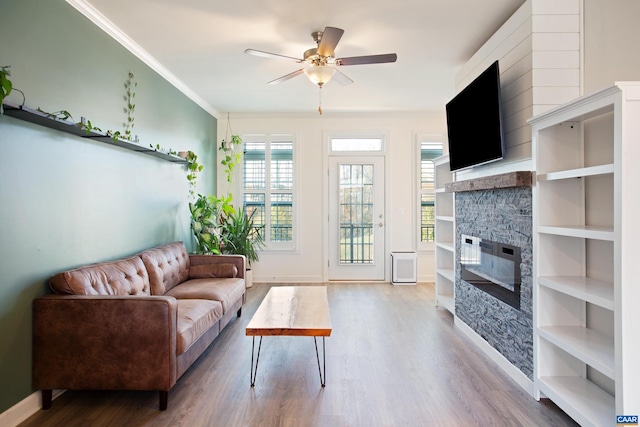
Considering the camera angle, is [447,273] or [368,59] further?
[447,273]

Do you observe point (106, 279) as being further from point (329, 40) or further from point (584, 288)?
point (584, 288)

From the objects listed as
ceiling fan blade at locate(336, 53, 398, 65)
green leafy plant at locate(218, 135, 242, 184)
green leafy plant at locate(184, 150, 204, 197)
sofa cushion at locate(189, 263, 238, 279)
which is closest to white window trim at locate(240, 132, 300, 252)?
green leafy plant at locate(218, 135, 242, 184)

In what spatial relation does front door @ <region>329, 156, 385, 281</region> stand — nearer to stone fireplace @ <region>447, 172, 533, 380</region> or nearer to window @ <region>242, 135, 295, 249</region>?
window @ <region>242, 135, 295, 249</region>

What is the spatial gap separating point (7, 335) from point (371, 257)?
464 centimetres

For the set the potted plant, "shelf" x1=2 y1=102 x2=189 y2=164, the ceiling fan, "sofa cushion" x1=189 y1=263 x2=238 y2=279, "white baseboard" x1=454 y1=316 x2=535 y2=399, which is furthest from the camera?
the potted plant

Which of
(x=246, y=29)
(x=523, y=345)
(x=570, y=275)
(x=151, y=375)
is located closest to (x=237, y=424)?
(x=151, y=375)

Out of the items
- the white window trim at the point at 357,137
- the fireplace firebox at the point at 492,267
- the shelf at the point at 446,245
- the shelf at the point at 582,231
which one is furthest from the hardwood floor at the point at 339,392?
the white window trim at the point at 357,137

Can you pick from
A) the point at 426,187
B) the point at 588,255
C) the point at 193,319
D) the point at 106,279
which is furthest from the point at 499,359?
the point at 426,187

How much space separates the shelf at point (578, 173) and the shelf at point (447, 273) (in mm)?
1866

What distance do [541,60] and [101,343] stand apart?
11.3 ft

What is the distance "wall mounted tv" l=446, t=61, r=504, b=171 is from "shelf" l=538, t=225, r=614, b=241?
706 mm

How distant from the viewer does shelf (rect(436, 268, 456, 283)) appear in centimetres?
399

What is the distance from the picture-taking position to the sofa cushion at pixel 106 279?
221 cm

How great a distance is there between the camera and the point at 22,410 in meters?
2.07
